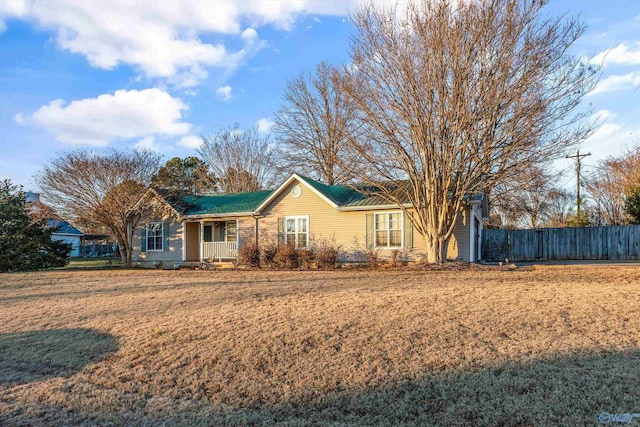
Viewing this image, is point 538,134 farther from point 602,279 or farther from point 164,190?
point 164,190

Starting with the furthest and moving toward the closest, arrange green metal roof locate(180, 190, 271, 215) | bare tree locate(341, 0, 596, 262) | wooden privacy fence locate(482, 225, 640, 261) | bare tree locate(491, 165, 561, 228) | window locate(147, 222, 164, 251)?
bare tree locate(491, 165, 561, 228) → window locate(147, 222, 164, 251) → green metal roof locate(180, 190, 271, 215) → wooden privacy fence locate(482, 225, 640, 261) → bare tree locate(341, 0, 596, 262)

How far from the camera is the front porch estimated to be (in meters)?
20.7

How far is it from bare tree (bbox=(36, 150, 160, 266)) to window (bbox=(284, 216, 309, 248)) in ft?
24.1

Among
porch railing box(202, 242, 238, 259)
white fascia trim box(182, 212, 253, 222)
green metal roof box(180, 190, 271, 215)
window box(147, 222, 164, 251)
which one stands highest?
green metal roof box(180, 190, 271, 215)

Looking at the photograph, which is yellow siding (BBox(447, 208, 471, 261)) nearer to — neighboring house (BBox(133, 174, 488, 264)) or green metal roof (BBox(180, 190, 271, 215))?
neighboring house (BBox(133, 174, 488, 264))

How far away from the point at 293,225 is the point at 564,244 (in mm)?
14081

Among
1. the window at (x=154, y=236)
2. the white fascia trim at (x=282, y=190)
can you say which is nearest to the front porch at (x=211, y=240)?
the window at (x=154, y=236)

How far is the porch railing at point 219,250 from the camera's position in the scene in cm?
2052

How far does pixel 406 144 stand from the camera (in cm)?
1570

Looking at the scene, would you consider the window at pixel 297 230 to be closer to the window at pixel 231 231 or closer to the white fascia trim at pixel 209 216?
the white fascia trim at pixel 209 216

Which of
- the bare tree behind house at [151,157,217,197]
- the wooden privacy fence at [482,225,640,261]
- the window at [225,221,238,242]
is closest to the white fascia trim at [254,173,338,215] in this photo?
the window at [225,221,238,242]

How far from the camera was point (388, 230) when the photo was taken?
58.2 feet

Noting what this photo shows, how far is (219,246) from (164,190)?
4.10 meters

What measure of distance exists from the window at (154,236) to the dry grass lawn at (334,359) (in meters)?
13.4
